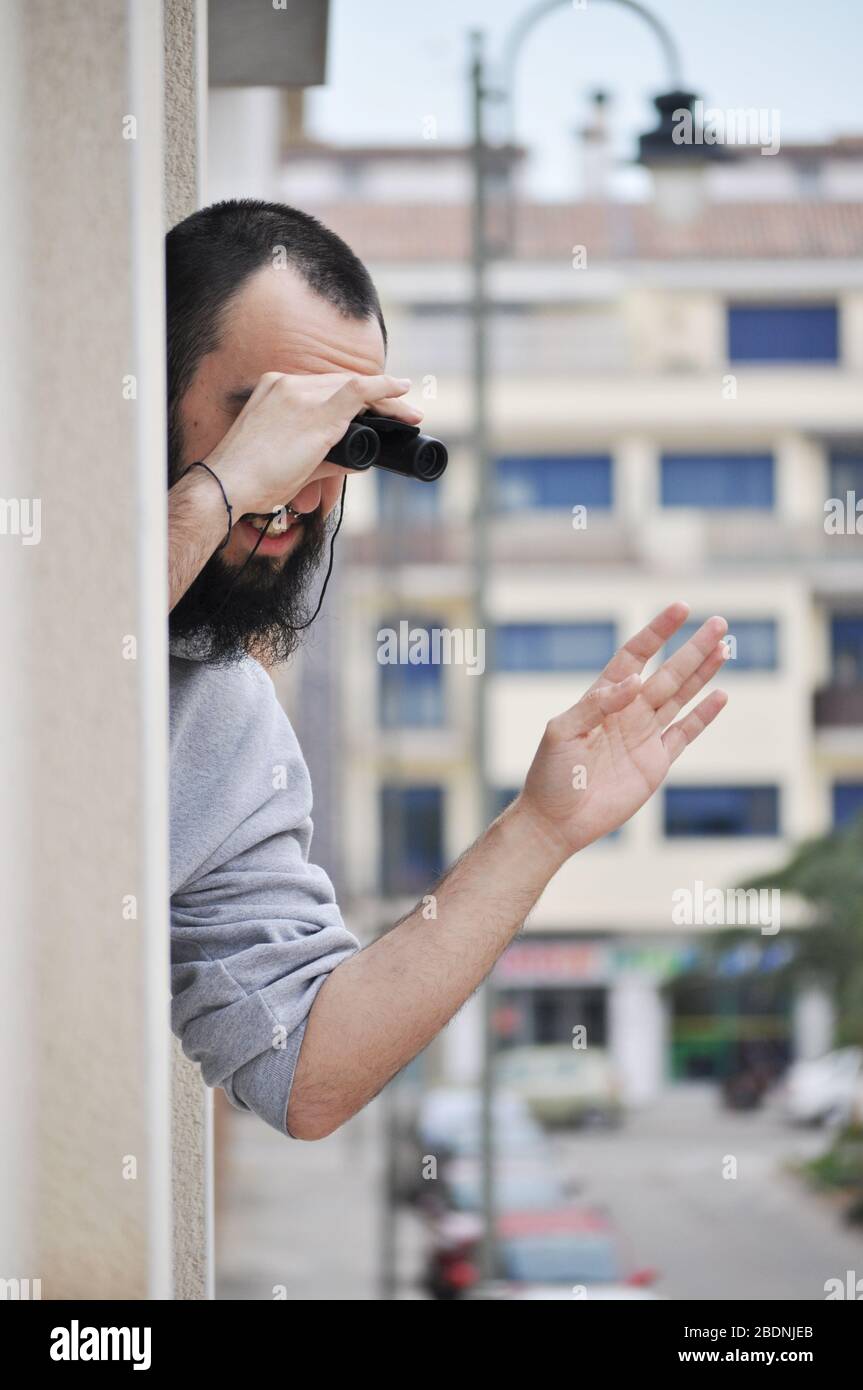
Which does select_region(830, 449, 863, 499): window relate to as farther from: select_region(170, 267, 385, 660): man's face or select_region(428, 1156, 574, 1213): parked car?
select_region(170, 267, 385, 660): man's face

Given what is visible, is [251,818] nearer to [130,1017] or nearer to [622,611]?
[130,1017]

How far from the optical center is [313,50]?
1622 mm

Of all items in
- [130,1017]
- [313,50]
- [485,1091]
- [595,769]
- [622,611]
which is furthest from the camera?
[622,611]

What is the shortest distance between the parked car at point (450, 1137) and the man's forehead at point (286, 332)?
43.7 feet

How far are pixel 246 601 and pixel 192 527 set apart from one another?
177 mm

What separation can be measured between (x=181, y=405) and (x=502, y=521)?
2020cm

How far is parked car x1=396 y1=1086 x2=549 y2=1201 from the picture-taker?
48.6 ft

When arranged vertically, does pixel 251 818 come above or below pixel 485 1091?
above

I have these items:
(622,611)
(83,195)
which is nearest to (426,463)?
(83,195)

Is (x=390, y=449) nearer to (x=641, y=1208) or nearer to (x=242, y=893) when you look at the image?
(x=242, y=893)

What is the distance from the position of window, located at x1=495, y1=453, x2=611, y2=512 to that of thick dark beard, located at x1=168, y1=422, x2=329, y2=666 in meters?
20.0

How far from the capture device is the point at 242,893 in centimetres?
124

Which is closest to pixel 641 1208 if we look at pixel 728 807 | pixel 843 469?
pixel 728 807

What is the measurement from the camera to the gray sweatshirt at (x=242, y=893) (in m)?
1.18
